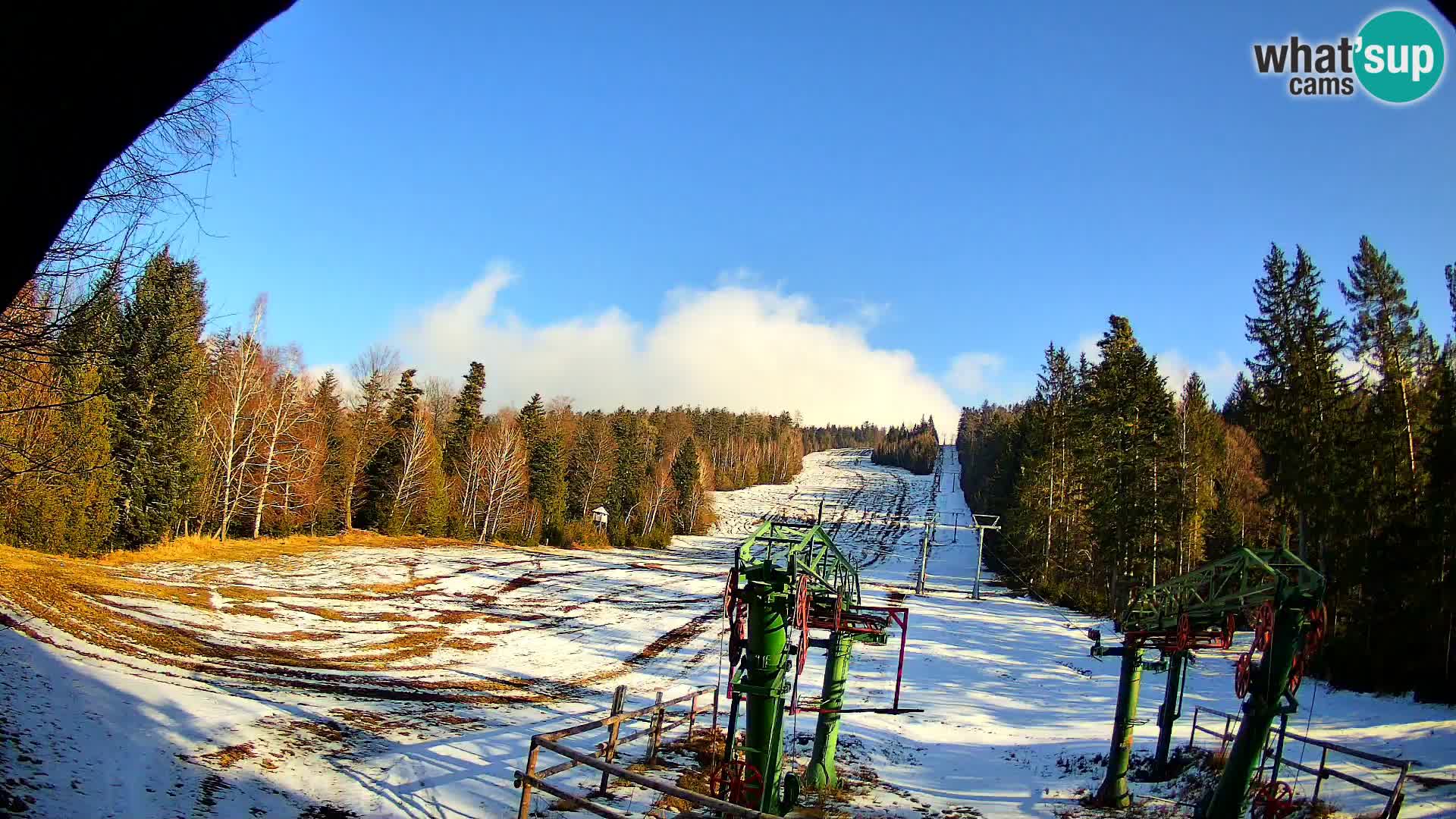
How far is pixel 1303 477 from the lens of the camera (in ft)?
93.1

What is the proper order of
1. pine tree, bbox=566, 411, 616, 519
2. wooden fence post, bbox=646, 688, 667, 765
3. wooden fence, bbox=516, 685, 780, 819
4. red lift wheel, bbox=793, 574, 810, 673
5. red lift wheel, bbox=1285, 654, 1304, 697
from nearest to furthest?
wooden fence, bbox=516, 685, 780, 819 → red lift wheel, bbox=1285, 654, 1304, 697 → red lift wheel, bbox=793, 574, 810, 673 → wooden fence post, bbox=646, 688, 667, 765 → pine tree, bbox=566, 411, 616, 519

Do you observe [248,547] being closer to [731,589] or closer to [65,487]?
[65,487]

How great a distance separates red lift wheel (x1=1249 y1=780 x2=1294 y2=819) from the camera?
1209 centimetres

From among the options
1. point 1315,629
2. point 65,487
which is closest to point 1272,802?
point 1315,629

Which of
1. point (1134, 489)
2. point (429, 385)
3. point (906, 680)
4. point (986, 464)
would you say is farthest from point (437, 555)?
point (986, 464)

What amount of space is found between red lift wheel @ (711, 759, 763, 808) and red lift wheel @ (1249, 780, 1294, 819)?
8450mm

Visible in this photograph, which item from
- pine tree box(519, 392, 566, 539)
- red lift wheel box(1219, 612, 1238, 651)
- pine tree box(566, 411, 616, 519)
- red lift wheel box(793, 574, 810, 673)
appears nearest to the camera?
red lift wheel box(793, 574, 810, 673)

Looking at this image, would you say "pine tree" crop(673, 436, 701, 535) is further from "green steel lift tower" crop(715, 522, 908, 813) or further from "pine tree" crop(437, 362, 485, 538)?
"green steel lift tower" crop(715, 522, 908, 813)

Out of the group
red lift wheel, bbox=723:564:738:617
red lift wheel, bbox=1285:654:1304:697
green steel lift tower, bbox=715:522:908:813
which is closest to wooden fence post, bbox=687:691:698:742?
green steel lift tower, bbox=715:522:908:813

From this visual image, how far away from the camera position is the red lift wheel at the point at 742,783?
11773 millimetres

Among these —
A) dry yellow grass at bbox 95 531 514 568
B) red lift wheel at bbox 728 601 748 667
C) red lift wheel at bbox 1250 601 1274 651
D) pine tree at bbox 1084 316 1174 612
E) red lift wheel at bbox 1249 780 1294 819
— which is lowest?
dry yellow grass at bbox 95 531 514 568

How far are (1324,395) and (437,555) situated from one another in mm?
47501

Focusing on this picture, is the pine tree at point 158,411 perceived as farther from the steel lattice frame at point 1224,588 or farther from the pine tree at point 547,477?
the steel lattice frame at point 1224,588

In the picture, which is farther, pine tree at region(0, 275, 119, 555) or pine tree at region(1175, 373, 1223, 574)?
pine tree at region(1175, 373, 1223, 574)
